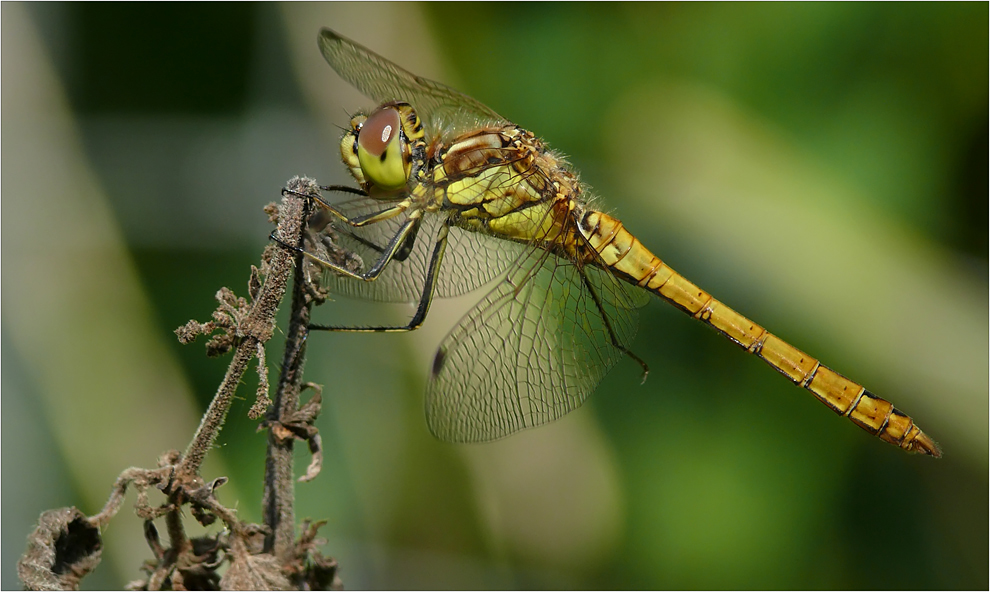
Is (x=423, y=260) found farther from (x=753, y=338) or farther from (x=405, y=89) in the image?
(x=753, y=338)

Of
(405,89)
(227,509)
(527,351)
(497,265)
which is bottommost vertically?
(227,509)

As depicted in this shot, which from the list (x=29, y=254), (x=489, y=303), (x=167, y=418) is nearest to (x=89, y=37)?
(x=29, y=254)

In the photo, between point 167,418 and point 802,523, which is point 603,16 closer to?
point 802,523

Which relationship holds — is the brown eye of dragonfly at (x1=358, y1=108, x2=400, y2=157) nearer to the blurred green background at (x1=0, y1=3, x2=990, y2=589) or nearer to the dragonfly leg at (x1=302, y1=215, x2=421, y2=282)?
the dragonfly leg at (x1=302, y1=215, x2=421, y2=282)

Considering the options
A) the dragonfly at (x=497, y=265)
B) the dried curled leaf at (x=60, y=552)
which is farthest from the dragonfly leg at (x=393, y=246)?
the dried curled leaf at (x=60, y=552)

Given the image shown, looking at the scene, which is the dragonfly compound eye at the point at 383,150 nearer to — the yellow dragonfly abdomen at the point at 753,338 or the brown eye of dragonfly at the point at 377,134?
the brown eye of dragonfly at the point at 377,134

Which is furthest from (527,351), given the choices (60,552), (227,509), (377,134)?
(60,552)

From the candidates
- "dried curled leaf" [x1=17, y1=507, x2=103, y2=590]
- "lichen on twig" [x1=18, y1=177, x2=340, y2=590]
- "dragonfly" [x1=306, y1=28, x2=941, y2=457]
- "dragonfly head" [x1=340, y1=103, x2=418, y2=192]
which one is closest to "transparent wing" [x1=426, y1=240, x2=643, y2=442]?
"dragonfly" [x1=306, y1=28, x2=941, y2=457]
